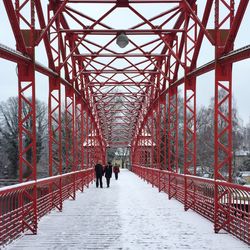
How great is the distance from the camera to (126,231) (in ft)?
35.5

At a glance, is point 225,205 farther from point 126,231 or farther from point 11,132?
point 11,132

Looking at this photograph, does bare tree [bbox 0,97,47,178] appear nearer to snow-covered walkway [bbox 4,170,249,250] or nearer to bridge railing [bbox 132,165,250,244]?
snow-covered walkway [bbox 4,170,249,250]

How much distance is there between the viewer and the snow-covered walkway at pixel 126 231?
30.2ft

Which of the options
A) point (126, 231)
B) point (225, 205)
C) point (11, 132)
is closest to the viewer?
point (225, 205)

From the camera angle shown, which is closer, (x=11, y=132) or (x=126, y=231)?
(x=126, y=231)

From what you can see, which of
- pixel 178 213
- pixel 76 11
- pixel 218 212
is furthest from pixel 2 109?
pixel 218 212

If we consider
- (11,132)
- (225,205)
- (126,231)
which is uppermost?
(11,132)

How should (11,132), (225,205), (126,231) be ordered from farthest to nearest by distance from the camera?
(11,132) → (126,231) → (225,205)

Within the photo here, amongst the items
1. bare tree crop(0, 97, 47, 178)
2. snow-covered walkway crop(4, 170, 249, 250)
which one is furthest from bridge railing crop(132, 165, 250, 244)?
bare tree crop(0, 97, 47, 178)

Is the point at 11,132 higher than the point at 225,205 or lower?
higher

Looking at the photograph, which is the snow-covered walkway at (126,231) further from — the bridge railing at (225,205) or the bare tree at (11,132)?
the bare tree at (11,132)

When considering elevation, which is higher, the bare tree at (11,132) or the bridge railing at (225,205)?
the bare tree at (11,132)

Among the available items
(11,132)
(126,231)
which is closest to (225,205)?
(126,231)

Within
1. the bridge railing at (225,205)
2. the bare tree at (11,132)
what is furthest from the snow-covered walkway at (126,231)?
the bare tree at (11,132)
